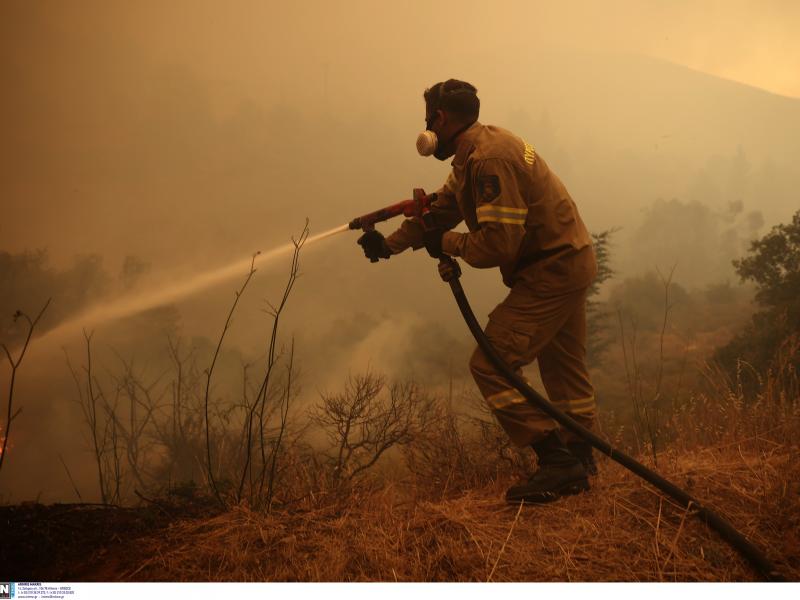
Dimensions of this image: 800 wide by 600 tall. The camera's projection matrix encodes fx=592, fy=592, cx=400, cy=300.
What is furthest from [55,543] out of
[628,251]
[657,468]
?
[628,251]

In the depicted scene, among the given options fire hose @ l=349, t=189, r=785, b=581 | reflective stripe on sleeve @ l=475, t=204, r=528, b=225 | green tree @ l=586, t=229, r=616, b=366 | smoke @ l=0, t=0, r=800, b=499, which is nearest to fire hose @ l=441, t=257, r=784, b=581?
fire hose @ l=349, t=189, r=785, b=581

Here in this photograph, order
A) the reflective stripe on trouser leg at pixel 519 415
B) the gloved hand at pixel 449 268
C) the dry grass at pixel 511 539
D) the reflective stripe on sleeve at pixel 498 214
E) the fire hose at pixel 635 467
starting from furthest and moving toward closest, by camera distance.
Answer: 1. the gloved hand at pixel 449 268
2. the reflective stripe on trouser leg at pixel 519 415
3. the reflective stripe on sleeve at pixel 498 214
4. the dry grass at pixel 511 539
5. the fire hose at pixel 635 467

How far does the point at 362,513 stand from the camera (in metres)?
2.83

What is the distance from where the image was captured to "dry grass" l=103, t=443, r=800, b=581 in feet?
7.52

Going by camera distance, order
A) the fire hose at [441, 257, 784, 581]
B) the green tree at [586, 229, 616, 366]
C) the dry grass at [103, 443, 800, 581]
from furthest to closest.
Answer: the green tree at [586, 229, 616, 366], the dry grass at [103, 443, 800, 581], the fire hose at [441, 257, 784, 581]

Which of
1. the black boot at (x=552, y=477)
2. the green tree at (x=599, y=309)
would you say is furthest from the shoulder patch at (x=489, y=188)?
the green tree at (x=599, y=309)

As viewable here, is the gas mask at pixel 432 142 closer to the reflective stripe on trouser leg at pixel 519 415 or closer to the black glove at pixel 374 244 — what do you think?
the black glove at pixel 374 244

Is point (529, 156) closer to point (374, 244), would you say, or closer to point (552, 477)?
point (374, 244)

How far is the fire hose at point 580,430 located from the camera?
2186mm

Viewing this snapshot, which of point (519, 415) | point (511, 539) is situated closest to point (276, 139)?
point (519, 415)

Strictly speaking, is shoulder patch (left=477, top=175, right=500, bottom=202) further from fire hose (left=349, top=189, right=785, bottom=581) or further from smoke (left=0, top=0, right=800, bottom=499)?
smoke (left=0, top=0, right=800, bottom=499)

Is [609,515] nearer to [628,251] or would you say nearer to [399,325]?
[399,325]

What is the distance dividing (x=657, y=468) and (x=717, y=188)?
12393mm

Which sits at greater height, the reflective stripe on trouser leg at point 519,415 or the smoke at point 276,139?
the smoke at point 276,139
